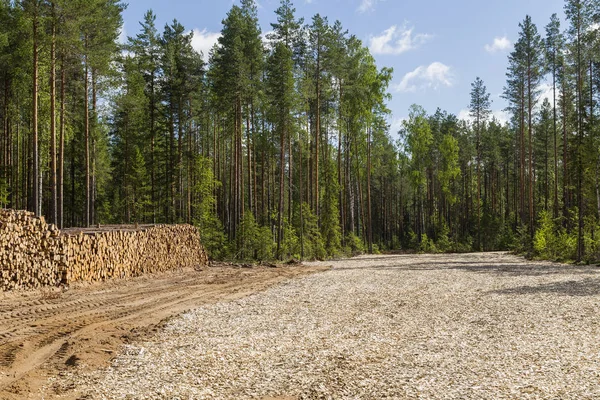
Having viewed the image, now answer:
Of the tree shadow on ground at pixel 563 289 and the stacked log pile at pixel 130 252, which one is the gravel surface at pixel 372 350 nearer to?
the tree shadow on ground at pixel 563 289

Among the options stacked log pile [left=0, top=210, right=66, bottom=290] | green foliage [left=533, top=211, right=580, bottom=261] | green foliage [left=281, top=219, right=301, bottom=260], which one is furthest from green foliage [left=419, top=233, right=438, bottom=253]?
stacked log pile [left=0, top=210, right=66, bottom=290]

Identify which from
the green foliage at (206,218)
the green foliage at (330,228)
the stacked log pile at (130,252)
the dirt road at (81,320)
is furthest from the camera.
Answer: the green foliage at (330,228)

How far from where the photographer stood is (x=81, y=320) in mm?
8328

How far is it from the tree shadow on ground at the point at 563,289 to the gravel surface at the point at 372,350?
0.17m

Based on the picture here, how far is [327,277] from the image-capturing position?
16062 mm

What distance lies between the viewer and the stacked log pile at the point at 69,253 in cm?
1138

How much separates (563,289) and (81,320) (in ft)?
38.2

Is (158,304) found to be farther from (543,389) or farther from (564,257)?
(564,257)

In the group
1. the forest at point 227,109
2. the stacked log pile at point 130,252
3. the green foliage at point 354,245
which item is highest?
the forest at point 227,109

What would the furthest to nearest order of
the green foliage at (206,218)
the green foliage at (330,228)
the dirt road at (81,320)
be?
the green foliage at (330,228)
the green foliage at (206,218)
the dirt road at (81,320)

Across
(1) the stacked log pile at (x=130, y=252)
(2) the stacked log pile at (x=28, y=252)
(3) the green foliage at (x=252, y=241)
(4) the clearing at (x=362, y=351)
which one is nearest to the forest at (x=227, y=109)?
(3) the green foliage at (x=252, y=241)

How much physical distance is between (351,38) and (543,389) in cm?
3272

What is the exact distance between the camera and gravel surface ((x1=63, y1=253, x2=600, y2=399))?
16.2 feet

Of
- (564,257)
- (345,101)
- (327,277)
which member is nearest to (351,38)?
(345,101)
